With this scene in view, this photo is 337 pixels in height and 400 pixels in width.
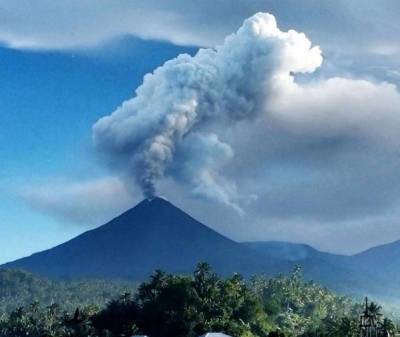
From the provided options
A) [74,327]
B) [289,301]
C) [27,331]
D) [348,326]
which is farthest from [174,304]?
[289,301]

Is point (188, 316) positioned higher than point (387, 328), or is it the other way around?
point (188, 316)

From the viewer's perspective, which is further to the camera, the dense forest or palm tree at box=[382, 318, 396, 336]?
the dense forest

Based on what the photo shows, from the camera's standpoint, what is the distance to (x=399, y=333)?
117m

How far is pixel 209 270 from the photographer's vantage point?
135125mm

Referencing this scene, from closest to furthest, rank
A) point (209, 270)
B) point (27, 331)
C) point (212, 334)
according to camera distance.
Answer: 1. point (212, 334)
2. point (209, 270)
3. point (27, 331)

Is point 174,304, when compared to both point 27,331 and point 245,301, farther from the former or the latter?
point 27,331

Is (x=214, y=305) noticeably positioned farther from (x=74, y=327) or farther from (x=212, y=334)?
(x=212, y=334)

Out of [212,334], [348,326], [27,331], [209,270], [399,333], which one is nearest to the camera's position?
[212,334]

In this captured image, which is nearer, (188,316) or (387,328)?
(387,328)

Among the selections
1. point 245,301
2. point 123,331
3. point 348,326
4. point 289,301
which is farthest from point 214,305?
point 289,301

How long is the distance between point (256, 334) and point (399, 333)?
19676mm

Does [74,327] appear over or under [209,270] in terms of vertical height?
under

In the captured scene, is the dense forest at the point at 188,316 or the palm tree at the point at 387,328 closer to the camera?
the palm tree at the point at 387,328

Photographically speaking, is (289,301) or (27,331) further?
(289,301)
